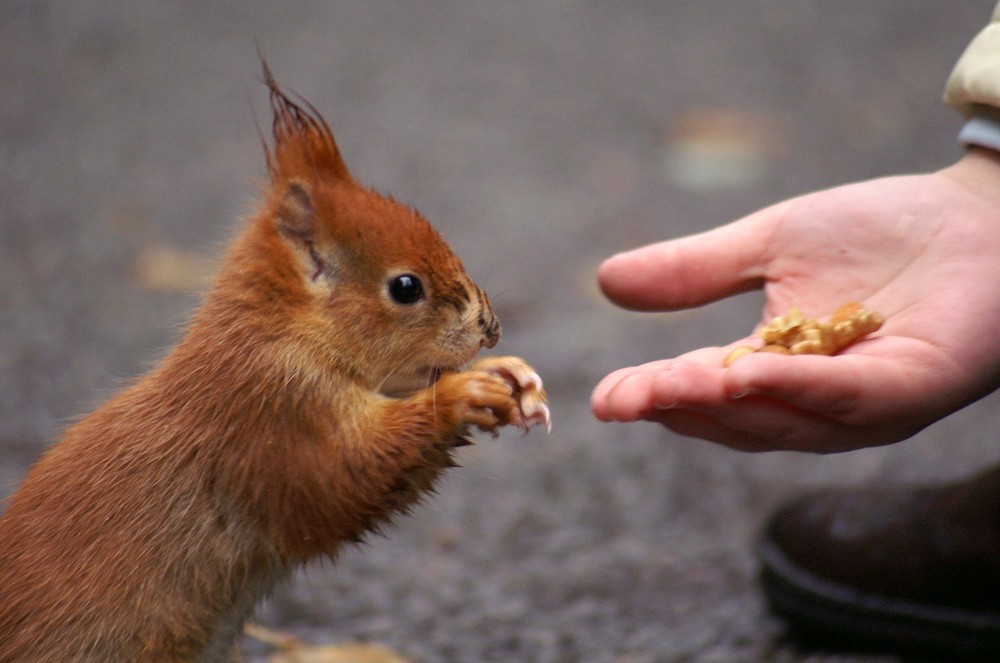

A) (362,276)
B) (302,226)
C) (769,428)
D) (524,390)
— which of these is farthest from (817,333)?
(302,226)

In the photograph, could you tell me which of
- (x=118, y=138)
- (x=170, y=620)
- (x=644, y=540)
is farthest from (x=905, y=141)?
(x=170, y=620)

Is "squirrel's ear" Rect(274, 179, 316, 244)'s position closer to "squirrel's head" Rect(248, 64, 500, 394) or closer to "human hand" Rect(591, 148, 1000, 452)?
"squirrel's head" Rect(248, 64, 500, 394)

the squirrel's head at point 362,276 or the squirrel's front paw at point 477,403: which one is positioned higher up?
the squirrel's head at point 362,276

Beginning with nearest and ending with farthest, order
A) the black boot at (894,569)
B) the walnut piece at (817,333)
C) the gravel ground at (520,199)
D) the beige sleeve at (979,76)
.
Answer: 1. the walnut piece at (817,333)
2. the beige sleeve at (979,76)
3. the black boot at (894,569)
4. the gravel ground at (520,199)

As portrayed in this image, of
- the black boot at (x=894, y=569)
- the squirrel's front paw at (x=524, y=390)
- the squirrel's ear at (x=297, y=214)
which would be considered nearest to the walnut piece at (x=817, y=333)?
the squirrel's front paw at (x=524, y=390)

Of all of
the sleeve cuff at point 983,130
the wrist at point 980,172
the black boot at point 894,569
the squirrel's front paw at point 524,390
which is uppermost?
the sleeve cuff at point 983,130

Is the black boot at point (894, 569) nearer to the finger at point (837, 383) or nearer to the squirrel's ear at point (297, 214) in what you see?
the finger at point (837, 383)

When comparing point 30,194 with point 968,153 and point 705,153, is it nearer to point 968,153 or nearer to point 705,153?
point 705,153

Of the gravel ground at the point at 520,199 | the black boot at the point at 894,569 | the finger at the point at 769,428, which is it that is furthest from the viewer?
the gravel ground at the point at 520,199
